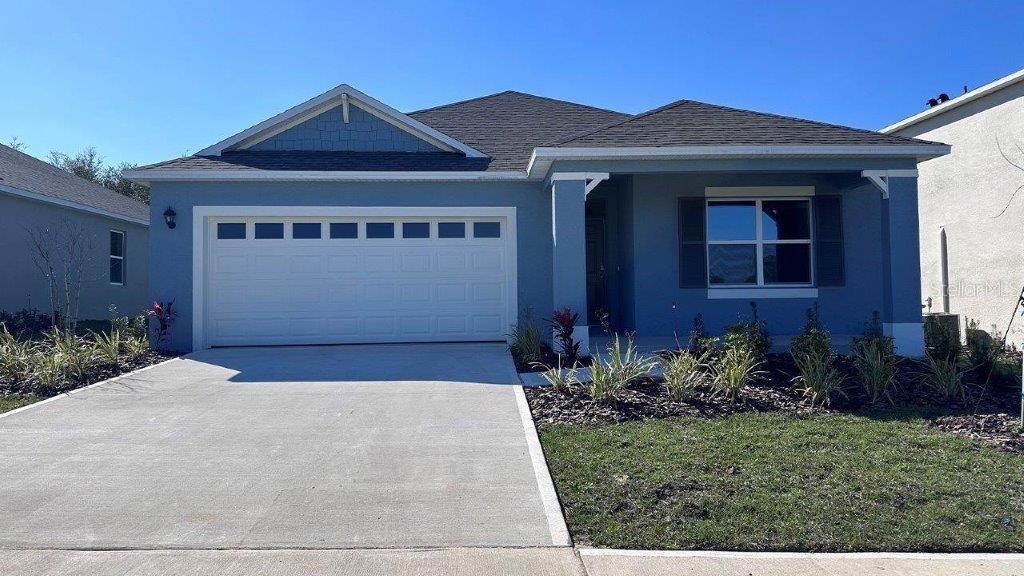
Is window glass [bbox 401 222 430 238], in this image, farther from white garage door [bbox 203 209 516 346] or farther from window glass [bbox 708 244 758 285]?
window glass [bbox 708 244 758 285]

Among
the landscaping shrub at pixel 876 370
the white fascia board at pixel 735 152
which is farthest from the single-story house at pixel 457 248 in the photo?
the landscaping shrub at pixel 876 370

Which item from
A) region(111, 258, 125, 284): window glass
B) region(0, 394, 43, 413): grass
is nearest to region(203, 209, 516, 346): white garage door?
region(0, 394, 43, 413): grass

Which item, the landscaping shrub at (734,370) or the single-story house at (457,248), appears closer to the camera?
the landscaping shrub at (734,370)

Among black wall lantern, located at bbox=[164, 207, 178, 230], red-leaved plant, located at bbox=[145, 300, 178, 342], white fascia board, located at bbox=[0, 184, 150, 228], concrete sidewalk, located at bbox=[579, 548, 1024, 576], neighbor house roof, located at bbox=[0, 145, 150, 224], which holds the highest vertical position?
neighbor house roof, located at bbox=[0, 145, 150, 224]

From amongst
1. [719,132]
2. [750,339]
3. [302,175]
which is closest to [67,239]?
[302,175]

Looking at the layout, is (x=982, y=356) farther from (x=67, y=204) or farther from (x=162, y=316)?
(x=67, y=204)

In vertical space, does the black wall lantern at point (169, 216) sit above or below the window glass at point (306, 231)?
above

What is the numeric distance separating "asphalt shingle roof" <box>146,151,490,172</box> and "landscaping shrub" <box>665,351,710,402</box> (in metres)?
5.85

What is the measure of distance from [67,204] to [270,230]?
790 cm

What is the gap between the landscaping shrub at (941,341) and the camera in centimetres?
945

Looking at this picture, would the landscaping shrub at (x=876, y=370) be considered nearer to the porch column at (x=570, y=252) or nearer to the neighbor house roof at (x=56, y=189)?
the porch column at (x=570, y=252)

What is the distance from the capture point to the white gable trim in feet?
42.0

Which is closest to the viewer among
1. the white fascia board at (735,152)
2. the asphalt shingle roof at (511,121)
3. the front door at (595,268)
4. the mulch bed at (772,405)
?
the mulch bed at (772,405)

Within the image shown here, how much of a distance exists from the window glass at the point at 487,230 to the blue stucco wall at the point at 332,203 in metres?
0.37
